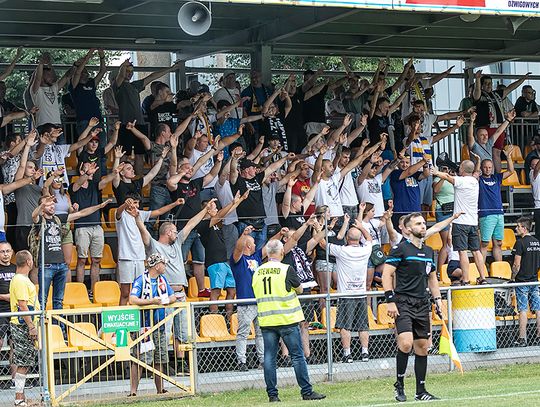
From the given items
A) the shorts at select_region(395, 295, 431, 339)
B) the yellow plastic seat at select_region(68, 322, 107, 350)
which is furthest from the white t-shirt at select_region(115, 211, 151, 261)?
the shorts at select_region(395, 295, 431, 339)

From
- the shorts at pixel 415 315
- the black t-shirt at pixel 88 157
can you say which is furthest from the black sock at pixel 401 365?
the black t-shirt at pixel 88 157

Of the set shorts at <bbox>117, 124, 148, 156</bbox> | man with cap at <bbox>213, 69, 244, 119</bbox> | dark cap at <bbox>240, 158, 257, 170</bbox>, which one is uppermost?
man with cap at <bbox>213, 69, 244, 119</bbox>

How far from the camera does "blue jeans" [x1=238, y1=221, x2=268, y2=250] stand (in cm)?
1847

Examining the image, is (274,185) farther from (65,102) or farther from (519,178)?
(519,178)

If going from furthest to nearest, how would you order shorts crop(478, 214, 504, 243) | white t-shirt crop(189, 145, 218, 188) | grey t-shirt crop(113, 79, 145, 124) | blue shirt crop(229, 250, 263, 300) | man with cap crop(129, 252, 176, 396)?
shorts crop(478, 214, 504, 243) → grey t-shirt crop(113, 79, 145, 124) → white t-shirt crop(189, 145, 218, 188) → blue shirt crop(229, 250, 263, 300) → man with cap crop(129, 252, 176, 396)

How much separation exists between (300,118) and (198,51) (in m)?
2.69

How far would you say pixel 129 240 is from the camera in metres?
17.2

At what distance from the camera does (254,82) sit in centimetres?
2114

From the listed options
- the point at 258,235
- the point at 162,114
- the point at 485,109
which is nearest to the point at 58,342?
the point at 258,235

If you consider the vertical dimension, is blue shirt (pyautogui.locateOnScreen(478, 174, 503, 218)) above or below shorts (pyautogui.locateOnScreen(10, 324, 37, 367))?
above

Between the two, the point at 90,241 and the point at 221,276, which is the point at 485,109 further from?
the point at 90,241

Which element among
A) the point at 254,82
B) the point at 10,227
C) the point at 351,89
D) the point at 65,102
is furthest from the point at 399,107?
the point at 10,227

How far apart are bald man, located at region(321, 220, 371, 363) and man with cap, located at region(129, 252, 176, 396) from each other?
3.04 m

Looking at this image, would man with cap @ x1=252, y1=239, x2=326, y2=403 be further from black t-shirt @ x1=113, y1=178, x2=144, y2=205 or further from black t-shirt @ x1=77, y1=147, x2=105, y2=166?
black t-shirt @ x1=77, y1=147, x2=105, y2=166
